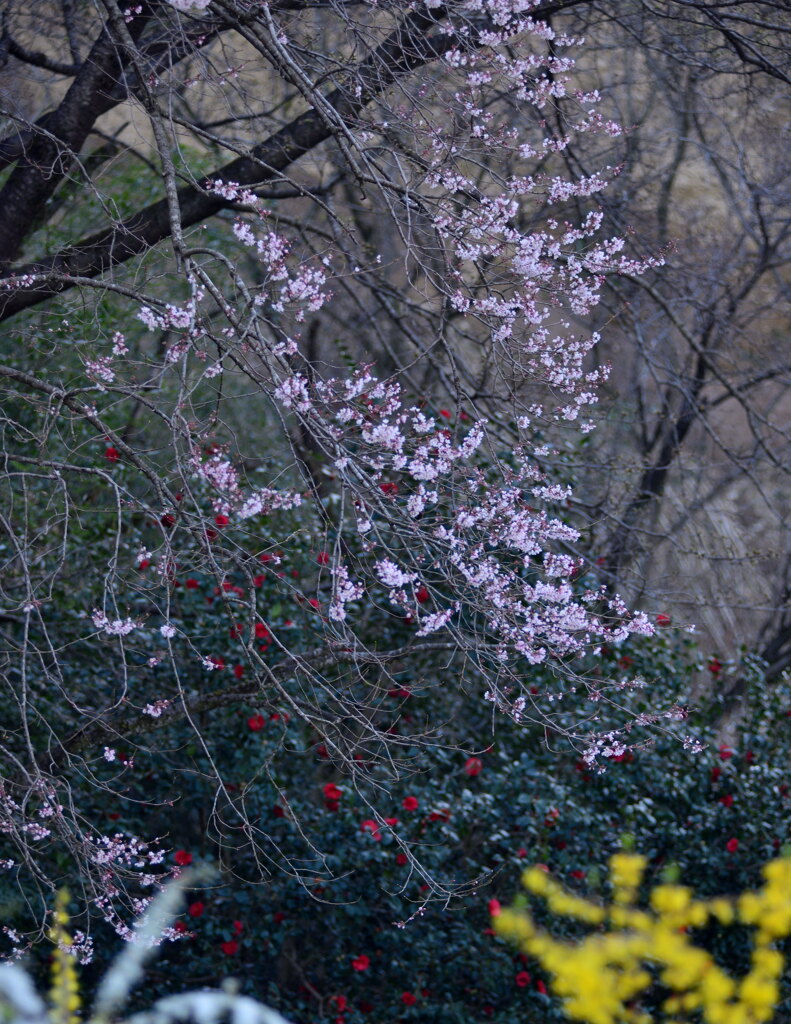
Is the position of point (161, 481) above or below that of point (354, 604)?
below

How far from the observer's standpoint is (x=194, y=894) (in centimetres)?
525

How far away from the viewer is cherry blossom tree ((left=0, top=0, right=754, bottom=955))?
3.52 m

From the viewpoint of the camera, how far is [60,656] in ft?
18.2

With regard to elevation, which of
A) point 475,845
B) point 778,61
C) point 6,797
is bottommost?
point 6,797

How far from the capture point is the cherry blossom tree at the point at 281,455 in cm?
352

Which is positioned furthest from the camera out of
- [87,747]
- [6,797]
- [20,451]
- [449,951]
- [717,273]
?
[717,273]

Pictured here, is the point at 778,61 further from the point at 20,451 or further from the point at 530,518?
the point at 20,451

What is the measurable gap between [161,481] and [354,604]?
6.35 feet

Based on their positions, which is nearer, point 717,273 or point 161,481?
point 161,481

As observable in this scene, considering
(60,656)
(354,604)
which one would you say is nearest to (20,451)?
(60,656)

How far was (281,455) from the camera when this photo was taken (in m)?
5.15

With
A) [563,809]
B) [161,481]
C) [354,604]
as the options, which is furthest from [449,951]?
[161,481]

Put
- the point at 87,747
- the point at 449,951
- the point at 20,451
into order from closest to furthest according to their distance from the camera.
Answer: the point at 87,747, the point at 449,951, the point at 20,451

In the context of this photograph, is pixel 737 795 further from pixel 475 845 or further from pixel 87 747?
pixel 87 747
